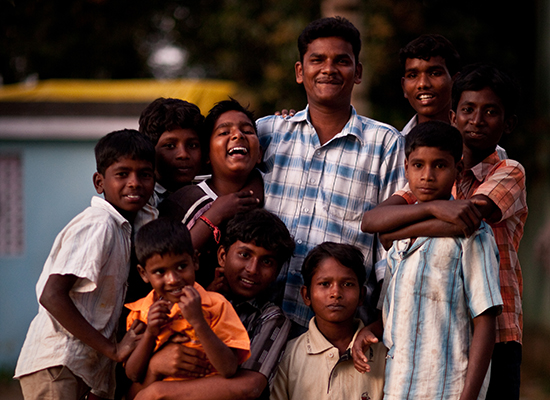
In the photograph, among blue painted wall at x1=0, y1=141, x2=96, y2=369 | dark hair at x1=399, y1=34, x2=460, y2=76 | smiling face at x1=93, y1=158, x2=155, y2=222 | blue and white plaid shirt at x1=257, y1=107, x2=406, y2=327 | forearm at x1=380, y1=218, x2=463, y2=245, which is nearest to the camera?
forearm at x1=380, y1=218, x2=463, y2=245

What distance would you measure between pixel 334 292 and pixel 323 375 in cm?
39

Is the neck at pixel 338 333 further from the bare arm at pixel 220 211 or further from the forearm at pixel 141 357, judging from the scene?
the forearm at pixel 141 357

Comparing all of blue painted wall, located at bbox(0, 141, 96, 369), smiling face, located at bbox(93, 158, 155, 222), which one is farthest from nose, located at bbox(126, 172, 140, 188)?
blue painted wall, located at bbox(0, 141, 96, 369)

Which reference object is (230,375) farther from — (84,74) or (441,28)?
(84,74)

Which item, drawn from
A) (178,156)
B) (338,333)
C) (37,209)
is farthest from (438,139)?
(37,209)

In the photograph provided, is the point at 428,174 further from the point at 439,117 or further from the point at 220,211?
the point at 220,211

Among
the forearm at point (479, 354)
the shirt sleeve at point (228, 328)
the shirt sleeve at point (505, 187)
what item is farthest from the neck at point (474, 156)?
the shirt sleeve at point (228, 328)

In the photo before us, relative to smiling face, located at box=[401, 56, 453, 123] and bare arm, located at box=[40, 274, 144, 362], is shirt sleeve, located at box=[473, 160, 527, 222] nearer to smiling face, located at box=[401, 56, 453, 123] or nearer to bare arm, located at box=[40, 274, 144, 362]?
smiling face, located at box=[401, 56, 453, 123]

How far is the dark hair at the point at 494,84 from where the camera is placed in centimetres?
310

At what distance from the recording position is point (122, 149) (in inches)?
120

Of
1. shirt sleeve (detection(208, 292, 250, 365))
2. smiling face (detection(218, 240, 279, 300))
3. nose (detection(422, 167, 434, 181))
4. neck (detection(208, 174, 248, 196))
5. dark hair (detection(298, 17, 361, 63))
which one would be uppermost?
dark hair (detection(298, 17, 361, 63))

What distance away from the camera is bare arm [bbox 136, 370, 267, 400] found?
2744mm

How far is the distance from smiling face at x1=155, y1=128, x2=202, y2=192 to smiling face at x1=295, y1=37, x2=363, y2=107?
0.70 metres

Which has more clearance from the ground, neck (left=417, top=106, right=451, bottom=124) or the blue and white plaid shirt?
neck (left=417, top=106, right=451, bottom=124)
